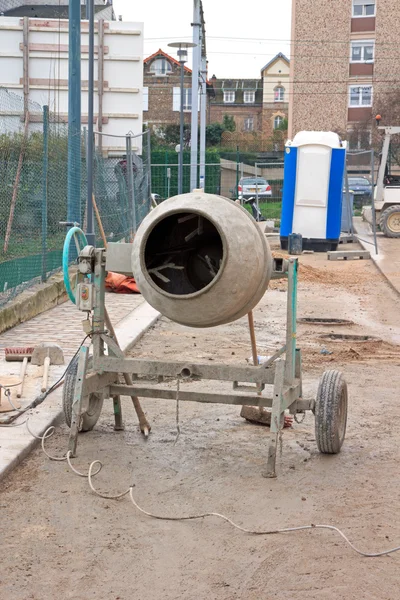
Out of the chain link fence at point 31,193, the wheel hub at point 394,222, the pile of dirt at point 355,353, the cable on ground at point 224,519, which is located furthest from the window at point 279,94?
the cable on ground at point 224,519

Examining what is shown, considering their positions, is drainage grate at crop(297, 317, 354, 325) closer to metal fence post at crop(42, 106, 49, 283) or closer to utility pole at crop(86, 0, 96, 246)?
metal fence post at crop(42, 106, 49, 283)

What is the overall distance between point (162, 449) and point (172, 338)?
415 centimetres

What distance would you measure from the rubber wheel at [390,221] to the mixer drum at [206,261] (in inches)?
877

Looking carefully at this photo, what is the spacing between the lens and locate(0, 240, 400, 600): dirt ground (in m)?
3.88

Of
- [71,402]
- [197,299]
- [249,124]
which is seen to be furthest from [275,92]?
[197,299]

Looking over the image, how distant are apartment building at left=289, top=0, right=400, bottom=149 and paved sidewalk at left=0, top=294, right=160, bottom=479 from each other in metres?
51.7

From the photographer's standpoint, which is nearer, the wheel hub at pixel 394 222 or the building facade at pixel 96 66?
the building facade at pixel 96 66

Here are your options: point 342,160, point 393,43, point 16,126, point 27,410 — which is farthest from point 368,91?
point 27,410

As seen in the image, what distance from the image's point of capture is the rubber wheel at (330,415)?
566 centimetres

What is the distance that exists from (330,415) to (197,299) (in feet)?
3.68

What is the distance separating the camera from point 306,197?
902 inches

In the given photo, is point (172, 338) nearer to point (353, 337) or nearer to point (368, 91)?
point (353, 337)

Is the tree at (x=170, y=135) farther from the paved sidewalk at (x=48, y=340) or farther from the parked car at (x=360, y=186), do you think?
the paved sidewalk at (x=48, y=340)

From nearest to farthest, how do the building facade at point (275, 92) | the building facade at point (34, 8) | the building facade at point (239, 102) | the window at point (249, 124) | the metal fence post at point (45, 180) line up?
1. the metal fence post at point (45, 180)
2. the building facade at point (34, 8)
3. the building facade at point (275, 92)
4. the window at point (249, 124)
5. the building facade at point (239, 102)
